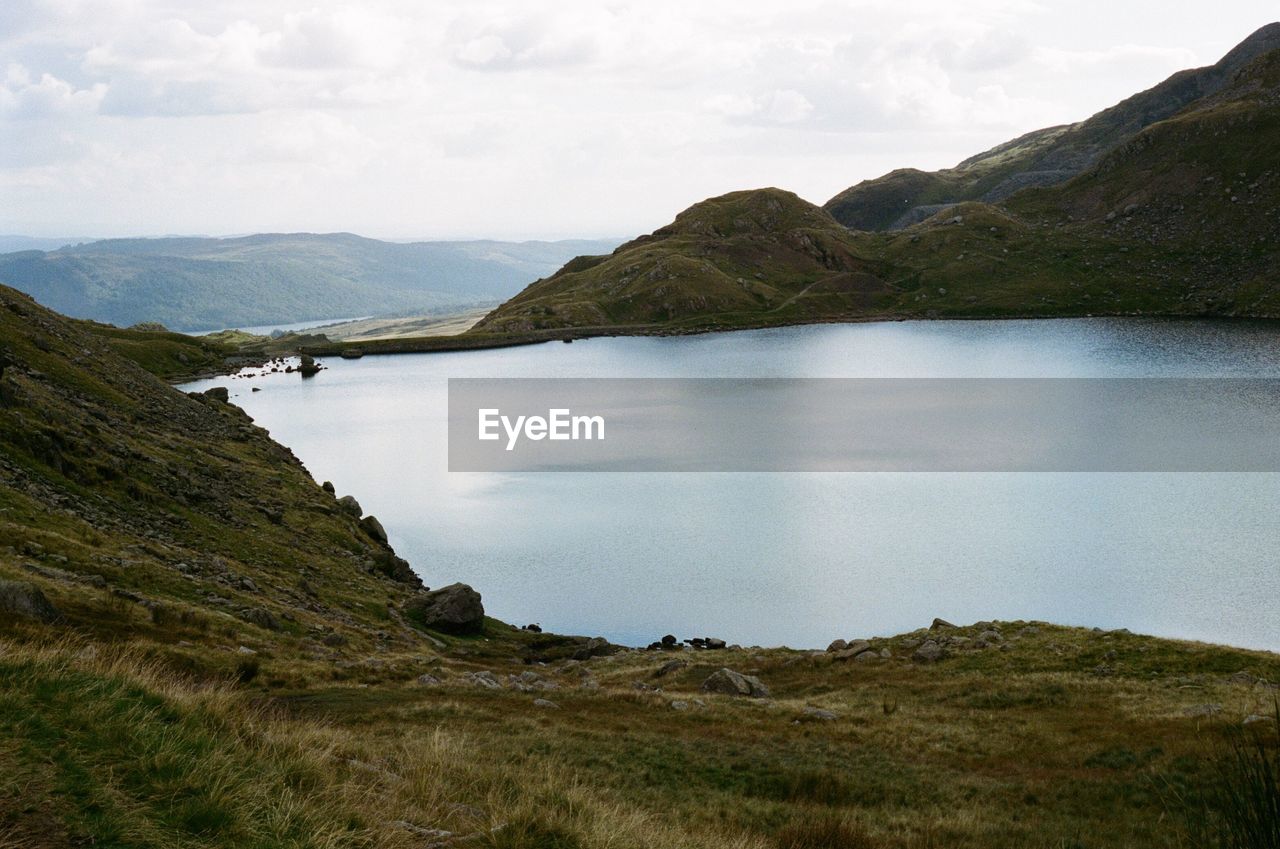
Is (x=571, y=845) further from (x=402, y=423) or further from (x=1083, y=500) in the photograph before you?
(x=402, y=423)

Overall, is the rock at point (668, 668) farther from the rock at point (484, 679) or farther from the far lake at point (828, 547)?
the far lake at point (828, 547)

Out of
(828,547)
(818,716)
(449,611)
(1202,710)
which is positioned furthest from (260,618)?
(828,547)

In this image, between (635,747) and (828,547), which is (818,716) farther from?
(828,547)

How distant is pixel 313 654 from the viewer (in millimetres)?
33500

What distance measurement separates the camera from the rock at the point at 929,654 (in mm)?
41188

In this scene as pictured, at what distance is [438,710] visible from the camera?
26.9 meters

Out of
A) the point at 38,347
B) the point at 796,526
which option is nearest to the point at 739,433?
the point at 796,526

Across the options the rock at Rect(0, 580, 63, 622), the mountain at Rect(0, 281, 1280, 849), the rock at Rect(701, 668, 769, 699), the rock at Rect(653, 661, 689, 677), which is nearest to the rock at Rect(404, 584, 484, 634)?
the mountain at Rect(0, 281, 1280, 849)

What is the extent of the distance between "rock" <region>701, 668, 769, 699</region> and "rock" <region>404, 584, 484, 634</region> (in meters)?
15.9

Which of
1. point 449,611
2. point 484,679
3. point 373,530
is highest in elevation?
point 484,679

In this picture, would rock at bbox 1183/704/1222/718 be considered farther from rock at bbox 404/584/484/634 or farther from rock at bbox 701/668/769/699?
rock at bbox 404/584/484/634

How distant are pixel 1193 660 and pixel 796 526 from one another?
→ 34345 millimetres

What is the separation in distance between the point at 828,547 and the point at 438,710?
138 ft

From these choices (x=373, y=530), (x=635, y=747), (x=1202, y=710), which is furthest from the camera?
(x=373, y=530)
